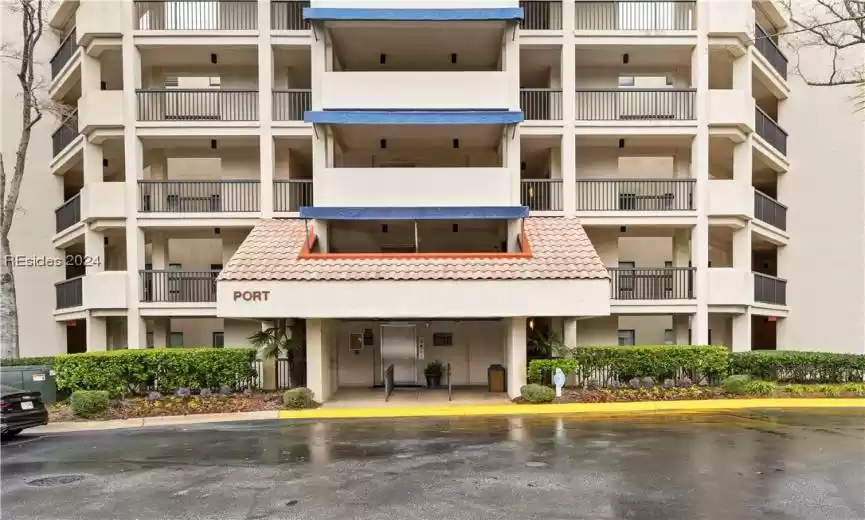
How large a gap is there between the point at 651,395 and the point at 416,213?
Result: 30.3ft

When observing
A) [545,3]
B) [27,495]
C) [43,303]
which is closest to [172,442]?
[27,495]

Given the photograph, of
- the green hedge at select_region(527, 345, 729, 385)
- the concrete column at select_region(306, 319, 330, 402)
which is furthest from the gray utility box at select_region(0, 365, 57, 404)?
the green hedge at select_region(527, 345, 729, 385)

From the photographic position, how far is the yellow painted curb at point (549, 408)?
16422 mm

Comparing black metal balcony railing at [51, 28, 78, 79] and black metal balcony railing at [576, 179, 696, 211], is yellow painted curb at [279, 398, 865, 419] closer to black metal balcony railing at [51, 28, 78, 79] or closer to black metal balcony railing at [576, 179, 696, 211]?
black metal balcony railing at [576, 179, 696, 211]

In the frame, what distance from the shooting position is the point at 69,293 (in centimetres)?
2391

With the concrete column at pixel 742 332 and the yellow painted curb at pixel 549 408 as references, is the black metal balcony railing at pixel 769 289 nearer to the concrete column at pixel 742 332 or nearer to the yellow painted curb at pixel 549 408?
the concrete column at pixel 742 332

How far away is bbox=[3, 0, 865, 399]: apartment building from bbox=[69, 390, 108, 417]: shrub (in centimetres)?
→ 463

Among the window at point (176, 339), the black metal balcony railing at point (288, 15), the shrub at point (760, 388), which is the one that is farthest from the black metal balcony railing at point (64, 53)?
the shrub at point (760, 388)

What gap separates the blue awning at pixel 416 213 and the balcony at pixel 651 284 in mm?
5198

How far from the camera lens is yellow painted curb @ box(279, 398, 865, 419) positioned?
16.4 m

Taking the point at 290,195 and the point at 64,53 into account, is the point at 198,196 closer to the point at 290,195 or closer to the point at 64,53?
the point at 290,195

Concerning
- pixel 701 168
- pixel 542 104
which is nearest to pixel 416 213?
pixel 542 104

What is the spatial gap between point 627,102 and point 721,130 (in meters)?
3.52

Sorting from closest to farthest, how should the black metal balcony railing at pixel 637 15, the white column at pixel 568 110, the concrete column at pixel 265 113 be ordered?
Result: the concrete column at pixel 265 113
the white column at pixel 568 110
the black metal balcony railing at pixel 637 15
